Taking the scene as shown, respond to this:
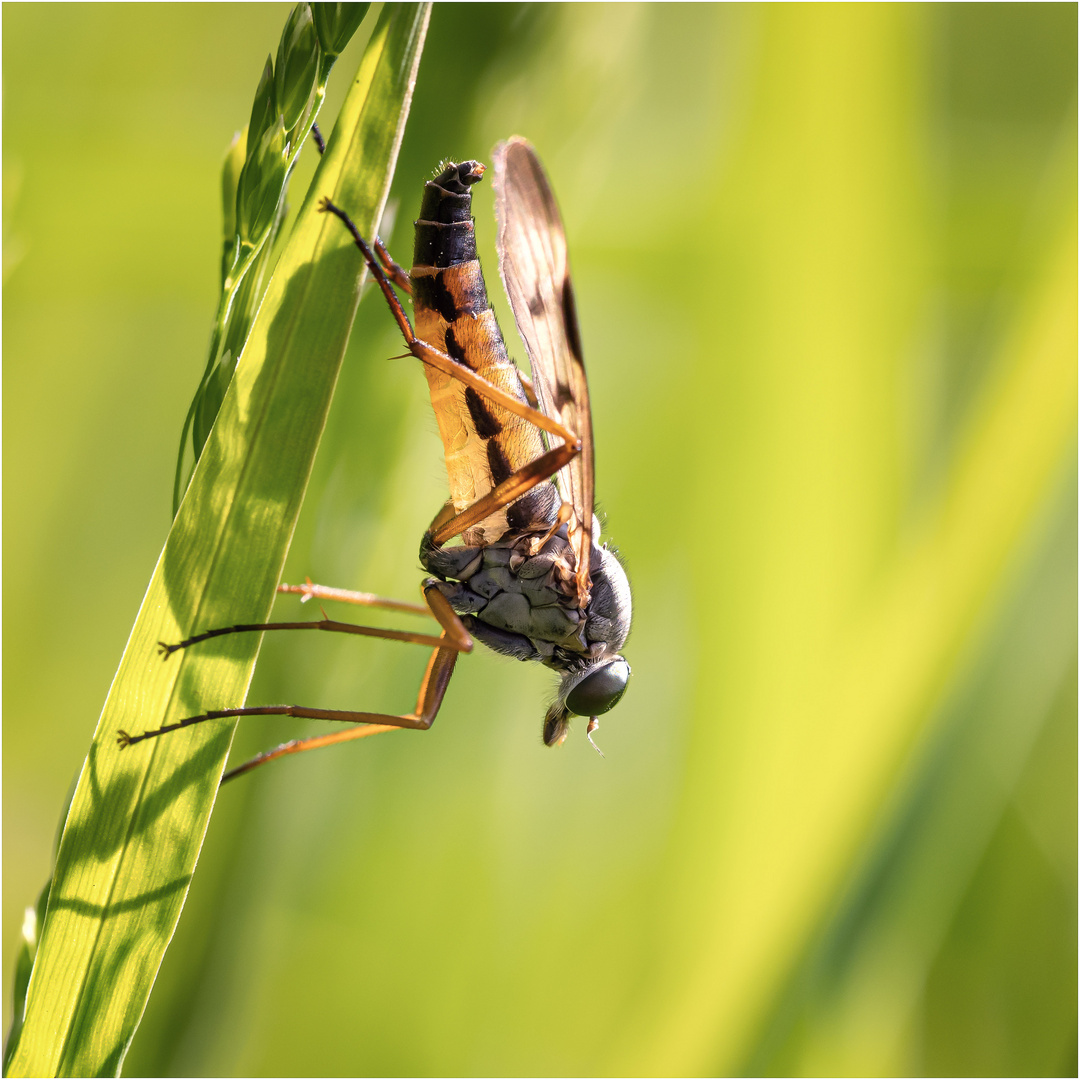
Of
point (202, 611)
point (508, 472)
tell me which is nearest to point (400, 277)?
point (508, 472)

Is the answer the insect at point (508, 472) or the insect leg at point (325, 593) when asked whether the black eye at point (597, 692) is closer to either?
the insect at point (508, 472)

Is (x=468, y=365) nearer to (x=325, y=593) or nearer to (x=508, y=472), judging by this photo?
(x=508, y=472)

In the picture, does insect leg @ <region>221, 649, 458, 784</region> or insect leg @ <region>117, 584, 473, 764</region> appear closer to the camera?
insect leg @ <region>117, 584, 473, 764</region>

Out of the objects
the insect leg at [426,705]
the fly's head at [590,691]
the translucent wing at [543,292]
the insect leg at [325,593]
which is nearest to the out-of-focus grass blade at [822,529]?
the fly's head at [590,691]

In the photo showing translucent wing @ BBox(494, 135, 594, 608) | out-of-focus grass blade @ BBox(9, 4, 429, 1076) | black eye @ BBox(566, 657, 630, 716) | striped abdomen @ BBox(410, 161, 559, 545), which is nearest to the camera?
out-of-focus grass blade @ BBox(9, 4, 429, 1076)

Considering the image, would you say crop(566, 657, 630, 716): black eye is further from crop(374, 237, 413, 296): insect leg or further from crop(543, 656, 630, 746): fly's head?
crop(374, 237, 413, 296): insect leg

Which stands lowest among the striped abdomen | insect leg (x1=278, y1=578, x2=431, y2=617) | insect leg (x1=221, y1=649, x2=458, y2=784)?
insect leg (x1=221, y1=649, x2=458, y2=784)

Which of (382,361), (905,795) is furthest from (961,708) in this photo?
(382,361)

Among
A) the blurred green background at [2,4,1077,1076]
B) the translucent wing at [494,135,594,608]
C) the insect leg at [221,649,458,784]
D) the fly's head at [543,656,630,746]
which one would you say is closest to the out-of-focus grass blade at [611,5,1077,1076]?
the blurred green background at [2,4,1077,1076]
